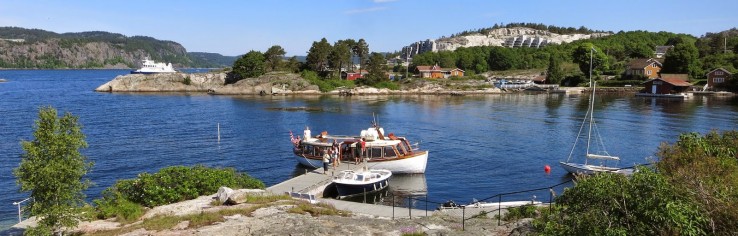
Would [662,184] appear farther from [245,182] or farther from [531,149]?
[531,149]

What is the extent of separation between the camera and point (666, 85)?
112m

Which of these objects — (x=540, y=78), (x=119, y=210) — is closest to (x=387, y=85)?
(x=540, y=78)

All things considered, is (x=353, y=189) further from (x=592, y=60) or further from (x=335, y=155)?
(x=592, y=60)

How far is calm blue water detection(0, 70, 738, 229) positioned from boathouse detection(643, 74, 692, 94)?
1018 centimetres

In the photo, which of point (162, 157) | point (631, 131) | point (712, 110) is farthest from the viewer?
point (712, 110)

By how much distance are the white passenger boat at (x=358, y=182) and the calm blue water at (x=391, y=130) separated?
3.46 m

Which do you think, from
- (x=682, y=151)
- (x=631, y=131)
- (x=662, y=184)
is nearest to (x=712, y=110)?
(x=631, y=131)

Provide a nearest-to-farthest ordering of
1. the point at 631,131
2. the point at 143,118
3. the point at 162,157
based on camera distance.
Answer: the point at 162,157
the point at 631,131
the point at 143,118

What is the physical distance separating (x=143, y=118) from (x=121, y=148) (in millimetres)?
24687

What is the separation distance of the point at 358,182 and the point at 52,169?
59.8 feet

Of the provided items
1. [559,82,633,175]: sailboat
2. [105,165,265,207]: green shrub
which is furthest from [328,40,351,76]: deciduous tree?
[105,165,265,207]: green shrub

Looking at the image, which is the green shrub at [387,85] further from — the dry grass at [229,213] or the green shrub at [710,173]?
the green shrub at [710,173]

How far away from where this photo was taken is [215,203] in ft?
79.8

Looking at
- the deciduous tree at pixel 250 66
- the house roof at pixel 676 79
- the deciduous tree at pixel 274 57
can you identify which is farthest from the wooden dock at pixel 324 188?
the deciduous tree at pixel 274 57
